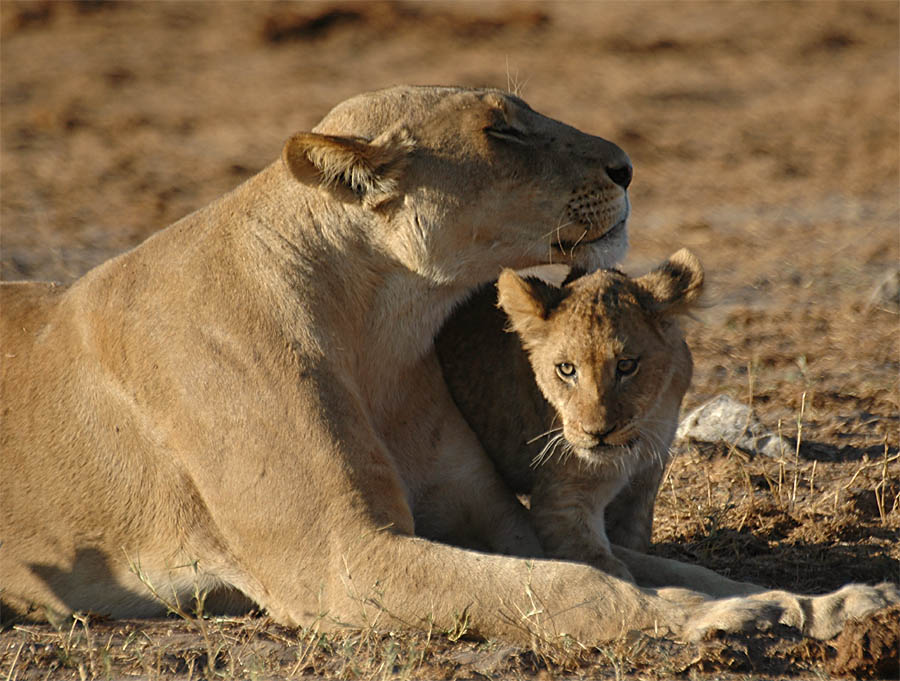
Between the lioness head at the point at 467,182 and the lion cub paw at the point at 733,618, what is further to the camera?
the lioness head at the point at 467,182

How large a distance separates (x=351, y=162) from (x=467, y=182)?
0.34 m

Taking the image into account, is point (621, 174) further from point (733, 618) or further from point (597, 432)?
point (733, 618)

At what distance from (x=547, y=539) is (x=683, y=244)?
208 inches

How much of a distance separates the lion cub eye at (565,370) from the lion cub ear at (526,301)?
158 millimetres

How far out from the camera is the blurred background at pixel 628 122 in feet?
23.4

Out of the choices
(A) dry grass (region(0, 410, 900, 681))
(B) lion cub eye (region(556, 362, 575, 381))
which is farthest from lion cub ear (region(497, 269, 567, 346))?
(A) dry grass (region(0, 410, 900, 681))

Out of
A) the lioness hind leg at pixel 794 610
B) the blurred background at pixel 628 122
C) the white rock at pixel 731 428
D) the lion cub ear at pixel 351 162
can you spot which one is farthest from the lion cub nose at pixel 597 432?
the blurred background at pixel 628 122

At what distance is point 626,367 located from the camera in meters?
3.86

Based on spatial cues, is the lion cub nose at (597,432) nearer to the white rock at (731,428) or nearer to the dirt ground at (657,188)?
the dirt ground at (657,188)

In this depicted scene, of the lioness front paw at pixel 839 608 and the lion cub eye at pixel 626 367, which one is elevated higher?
the lion cub eye at pixel 626 367

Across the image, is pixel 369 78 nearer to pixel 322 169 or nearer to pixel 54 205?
pixel 54 205

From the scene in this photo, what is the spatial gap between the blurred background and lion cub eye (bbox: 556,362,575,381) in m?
1.80

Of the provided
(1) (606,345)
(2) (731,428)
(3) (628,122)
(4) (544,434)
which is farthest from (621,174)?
(3) (628,122)

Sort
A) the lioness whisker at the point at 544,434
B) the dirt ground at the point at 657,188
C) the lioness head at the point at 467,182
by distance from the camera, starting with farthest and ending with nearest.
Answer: the lioness whisker at the point at 544,434 → the lioness head at the point at 467,182 → the dirt ground at the point at 657,188
